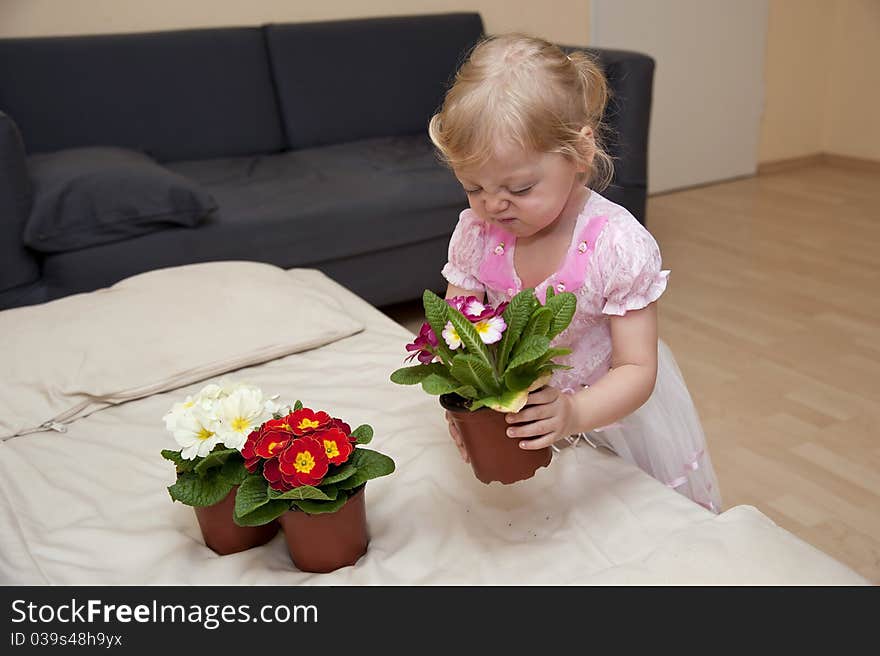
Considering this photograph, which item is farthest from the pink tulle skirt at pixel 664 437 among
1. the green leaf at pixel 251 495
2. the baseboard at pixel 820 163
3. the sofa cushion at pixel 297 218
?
the baseboard at pixel 820 163

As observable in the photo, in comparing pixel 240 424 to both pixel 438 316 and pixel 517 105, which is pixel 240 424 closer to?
pixel 438 316

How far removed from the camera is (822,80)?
4562 mm

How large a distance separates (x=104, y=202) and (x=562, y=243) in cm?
148

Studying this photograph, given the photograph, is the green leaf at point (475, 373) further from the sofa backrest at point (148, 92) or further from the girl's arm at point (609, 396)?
the sofa backrest at point (148, 92)

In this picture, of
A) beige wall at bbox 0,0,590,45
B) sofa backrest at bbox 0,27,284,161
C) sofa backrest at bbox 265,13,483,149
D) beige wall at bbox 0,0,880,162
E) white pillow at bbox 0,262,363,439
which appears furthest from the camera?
beige wall at bbox 0,0,880,162

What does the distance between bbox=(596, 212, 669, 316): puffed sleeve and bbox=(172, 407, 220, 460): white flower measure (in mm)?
498

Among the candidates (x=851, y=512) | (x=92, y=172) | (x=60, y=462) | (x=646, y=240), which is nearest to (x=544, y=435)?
(x=646, y=240)

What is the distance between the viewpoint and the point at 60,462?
1.25 metres

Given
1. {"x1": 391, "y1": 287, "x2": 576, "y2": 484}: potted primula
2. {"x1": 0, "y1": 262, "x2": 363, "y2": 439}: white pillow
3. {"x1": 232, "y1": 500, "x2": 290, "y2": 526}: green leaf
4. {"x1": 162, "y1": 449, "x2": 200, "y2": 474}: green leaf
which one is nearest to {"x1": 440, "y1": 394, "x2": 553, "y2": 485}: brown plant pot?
{"x1": 391, "y1": 287, "x2": 576, "y2": 484}: potted primula

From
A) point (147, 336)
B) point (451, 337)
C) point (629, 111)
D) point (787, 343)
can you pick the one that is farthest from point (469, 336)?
point (629, 111)

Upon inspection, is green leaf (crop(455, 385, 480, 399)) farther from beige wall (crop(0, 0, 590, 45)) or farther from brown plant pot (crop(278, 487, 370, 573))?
beige wall (crop(0, 0, 590, 45))

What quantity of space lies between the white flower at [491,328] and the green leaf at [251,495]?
292mm

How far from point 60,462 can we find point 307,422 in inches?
21.8

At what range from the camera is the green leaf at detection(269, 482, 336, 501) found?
2.84ft
